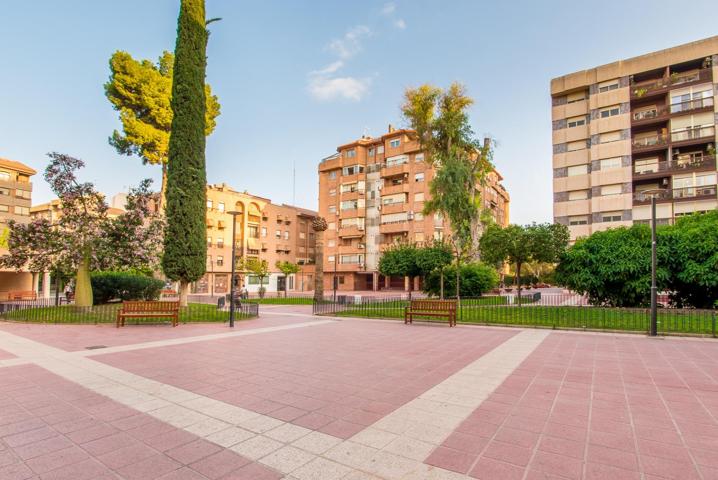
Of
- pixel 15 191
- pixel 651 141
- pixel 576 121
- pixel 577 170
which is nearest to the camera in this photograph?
pixel 651 141

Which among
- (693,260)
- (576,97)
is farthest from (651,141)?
(693,260)

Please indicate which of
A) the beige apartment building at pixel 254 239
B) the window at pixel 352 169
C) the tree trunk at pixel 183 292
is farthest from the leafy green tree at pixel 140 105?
the window at pixel 352 169

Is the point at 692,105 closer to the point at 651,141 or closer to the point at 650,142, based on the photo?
the point at 651,141

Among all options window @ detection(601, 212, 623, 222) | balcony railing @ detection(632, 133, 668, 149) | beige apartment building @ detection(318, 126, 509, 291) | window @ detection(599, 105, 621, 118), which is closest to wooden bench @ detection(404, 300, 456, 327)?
window @ detection(601, 212, 623, 222)

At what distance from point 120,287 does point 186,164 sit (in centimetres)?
991

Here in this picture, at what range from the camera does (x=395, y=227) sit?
5566cm

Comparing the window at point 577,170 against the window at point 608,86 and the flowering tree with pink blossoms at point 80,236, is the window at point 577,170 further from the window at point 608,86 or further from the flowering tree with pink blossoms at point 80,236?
the flowering tree with pink blossoms at point 80,236

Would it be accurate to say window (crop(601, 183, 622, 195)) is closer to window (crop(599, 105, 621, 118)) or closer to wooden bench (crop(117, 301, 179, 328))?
window (crop(599, 105, 621, 118))

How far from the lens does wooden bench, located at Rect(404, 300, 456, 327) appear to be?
1379 cm

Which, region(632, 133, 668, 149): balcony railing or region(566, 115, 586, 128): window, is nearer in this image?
region(632, 133, 668, 149): balcony railing

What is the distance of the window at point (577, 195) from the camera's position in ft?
123

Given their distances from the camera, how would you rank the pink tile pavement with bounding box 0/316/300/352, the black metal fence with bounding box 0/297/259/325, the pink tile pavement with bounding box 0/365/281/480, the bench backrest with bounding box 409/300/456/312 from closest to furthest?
the pink tile pavement with bounding box 0/365/281/480 < the pink tile pavement with bounding box 0/316/300/352 < the bench backrest with bounding box 409/300/456/312 < the black metal fence with bounding box 0/297/259/325

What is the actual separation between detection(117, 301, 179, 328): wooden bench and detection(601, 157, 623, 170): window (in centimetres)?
3818

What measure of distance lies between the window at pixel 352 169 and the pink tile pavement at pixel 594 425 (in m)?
54.6
